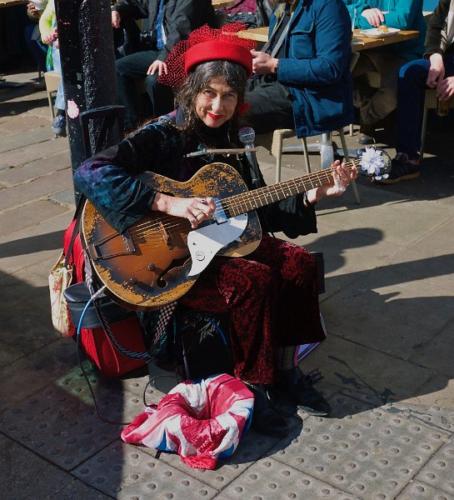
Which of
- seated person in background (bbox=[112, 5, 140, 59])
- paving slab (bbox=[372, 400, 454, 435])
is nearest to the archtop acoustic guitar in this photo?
paving slab (bbox=[372, 400, 454, 435])

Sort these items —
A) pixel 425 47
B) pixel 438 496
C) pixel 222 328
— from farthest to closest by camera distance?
pixel 425 47
pixel 222 328
pixel 438 496

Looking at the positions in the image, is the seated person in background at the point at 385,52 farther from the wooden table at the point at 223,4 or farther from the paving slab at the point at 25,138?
the paving slab at the point at 25,138

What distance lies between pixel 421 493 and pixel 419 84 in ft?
11.8

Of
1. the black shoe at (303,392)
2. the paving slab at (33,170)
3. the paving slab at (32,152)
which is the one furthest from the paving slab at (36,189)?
the black shoe at (303,392)

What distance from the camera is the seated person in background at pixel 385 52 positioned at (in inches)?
237

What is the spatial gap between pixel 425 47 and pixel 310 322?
317cm

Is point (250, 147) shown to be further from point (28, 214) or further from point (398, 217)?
point (28, 214)

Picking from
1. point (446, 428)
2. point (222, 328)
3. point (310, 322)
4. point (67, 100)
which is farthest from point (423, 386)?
point (67, 100)

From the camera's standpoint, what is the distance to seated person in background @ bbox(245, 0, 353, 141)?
486 centimetres

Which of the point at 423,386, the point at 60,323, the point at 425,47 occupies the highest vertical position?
the point at 425,47

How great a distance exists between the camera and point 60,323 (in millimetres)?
3441

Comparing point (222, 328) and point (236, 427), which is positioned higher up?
point (222, 328)

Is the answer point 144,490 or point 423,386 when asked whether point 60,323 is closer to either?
point 144,490

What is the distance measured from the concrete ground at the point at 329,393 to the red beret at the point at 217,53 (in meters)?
1.31
